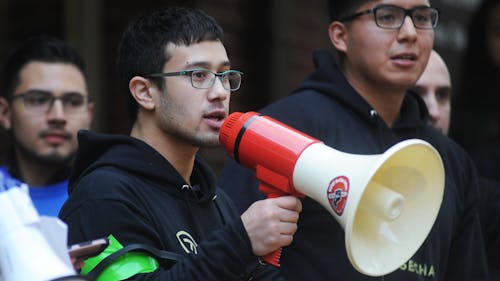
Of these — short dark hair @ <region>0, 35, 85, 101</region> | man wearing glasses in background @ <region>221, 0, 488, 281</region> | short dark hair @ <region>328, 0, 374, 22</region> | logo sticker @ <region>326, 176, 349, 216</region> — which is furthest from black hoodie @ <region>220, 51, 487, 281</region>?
short dark hair @ <region>0, 35, 85, 101</region>

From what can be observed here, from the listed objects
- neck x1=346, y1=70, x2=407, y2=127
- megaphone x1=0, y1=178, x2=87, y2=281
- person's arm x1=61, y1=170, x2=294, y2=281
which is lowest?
person's arm x1=61, y1=170, x2=294, y2=281

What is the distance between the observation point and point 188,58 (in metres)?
2.92

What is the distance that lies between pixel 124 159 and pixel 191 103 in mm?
256

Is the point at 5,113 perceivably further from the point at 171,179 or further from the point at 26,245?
the point at 26,245

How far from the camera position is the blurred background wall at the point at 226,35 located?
6238 mm

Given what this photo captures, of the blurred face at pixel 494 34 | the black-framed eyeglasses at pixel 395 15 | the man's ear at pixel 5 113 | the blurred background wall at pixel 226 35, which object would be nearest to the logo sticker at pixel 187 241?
the black-framed eyeglasses at pixel 395 15

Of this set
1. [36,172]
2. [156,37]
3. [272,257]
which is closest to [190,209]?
[272,257]

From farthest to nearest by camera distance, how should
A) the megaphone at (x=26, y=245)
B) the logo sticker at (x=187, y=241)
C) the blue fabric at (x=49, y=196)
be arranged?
the blue fabric at (x=49, y=196) < the logo sticker at (x=187, y=241) < the megaphone at (x=26, y=245)

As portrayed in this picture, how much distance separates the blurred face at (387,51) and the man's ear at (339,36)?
0.16 ft

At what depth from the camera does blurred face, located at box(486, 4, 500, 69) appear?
5.45 meters

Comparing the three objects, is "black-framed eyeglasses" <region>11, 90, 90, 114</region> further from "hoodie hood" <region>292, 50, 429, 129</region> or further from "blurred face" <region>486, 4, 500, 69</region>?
"blurred face" <region>486, 4, 500, 69</region>

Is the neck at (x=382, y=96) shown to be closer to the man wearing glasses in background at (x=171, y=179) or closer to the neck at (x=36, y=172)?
the man wearing glasses in background at (x=171, y=179)

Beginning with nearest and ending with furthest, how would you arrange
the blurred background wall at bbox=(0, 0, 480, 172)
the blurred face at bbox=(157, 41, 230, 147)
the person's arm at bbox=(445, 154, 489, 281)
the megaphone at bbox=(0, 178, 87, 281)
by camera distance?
1. the megaphone at bbox=(0, 178, 87, 281)
2. the blurred face at bbox=(157, 41, 230, 147)
3. the person's arm at bbox=(445, 154, 489, 281)
4. the blurred background wall at bbox=(0, 0, 480, 172)

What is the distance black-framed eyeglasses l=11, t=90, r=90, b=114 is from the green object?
1.84 m
